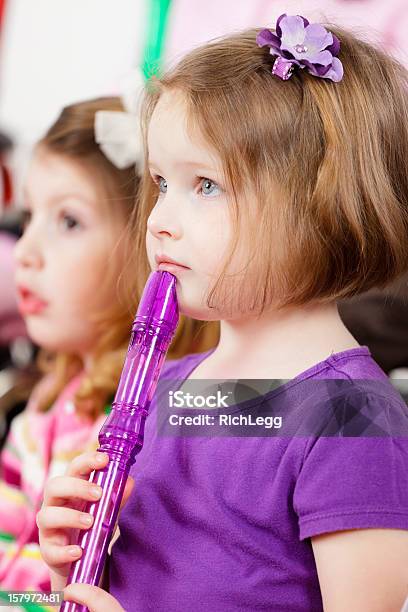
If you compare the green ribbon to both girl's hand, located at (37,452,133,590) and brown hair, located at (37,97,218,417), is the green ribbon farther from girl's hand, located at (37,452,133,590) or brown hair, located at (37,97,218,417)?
girl's hand, located at (37,452,133,590)

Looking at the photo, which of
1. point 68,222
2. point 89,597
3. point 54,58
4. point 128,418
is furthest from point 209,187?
point 54,58

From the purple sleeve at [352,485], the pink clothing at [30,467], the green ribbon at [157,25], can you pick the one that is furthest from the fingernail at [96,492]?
the green ribbon at [157,25]

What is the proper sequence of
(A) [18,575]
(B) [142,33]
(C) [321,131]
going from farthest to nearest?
(B) [142,33] < (A) [18,575] < (C) [321,131]

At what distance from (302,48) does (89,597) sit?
349mm

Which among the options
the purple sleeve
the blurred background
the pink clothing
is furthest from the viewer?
the blurred background

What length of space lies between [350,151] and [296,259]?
0.24 ft

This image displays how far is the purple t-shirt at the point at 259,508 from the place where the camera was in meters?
0.53

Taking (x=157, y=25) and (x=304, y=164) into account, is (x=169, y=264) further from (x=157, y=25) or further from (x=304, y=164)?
(x=157, y=25)

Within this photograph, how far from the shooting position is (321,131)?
563 millimetres

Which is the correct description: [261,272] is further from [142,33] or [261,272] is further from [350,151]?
[142,33]

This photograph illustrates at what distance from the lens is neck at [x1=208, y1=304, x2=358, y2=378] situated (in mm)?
602

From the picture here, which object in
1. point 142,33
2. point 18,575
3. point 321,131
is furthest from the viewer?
point 142,33

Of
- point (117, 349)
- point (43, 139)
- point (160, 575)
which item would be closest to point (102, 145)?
point (43, 139)

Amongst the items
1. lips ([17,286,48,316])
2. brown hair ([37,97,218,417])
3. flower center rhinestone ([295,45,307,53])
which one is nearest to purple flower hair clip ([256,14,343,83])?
flower center rhinestone ([295,45,307,53])
